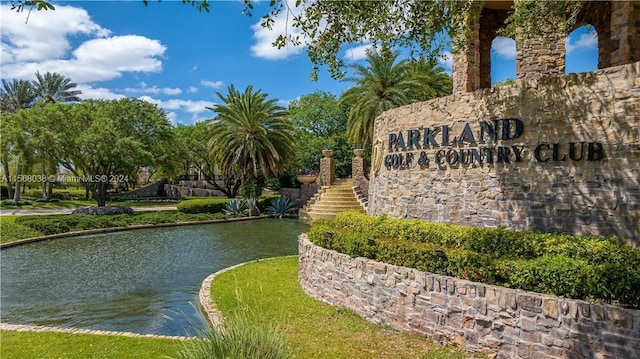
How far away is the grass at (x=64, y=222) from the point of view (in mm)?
16750

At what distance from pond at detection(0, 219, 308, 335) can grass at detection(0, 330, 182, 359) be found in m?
0.60

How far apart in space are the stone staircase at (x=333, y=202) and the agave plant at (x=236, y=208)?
13.4 feet

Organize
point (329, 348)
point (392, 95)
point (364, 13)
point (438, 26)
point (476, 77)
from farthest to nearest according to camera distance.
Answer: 1. point (392, 95)
2. point (476, 77)
3. point (438, 26)
4. point (364, 13)
5. point (329, 348)

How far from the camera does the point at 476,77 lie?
10.7m

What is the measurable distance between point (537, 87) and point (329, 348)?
6331 mm

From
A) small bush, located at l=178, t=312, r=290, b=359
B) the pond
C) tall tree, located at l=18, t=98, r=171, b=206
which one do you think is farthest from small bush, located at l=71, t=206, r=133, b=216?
small bush, located at l=178, t=312, r=290, b=359

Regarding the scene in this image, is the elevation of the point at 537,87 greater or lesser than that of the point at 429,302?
greater

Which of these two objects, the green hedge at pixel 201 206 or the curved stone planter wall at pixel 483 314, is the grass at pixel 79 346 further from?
the green hedge at pixel 201 206

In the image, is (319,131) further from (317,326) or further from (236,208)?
(317,326)

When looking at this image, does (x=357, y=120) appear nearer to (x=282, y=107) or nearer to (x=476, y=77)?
(x=282, y=107)

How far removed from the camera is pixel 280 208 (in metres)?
27.7

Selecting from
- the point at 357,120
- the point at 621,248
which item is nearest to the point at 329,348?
the point at 621,248

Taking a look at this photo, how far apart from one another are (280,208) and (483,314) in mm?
22746

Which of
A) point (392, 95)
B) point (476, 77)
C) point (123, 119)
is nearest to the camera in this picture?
point (476, 77)
